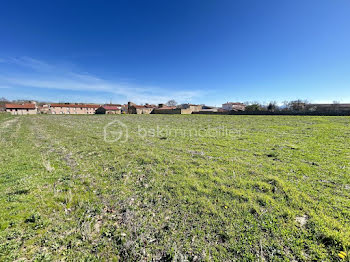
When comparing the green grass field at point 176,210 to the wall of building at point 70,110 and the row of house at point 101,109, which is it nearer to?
the row of house at point 101,109

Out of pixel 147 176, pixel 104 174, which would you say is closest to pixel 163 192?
pixel 147 176

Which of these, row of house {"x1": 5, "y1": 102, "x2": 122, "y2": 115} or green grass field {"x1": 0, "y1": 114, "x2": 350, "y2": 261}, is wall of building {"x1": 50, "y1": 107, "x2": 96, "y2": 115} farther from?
green grass field {"x1": 0, "y1": 114, "x2": 350, "y2": 261}

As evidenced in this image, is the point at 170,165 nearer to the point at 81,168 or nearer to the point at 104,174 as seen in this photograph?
the point at 104,174

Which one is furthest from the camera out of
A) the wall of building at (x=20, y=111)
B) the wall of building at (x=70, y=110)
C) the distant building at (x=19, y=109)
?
the wall of building at (x=70, y=110)

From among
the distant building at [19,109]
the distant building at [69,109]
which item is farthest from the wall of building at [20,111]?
the distant building at [69,109]

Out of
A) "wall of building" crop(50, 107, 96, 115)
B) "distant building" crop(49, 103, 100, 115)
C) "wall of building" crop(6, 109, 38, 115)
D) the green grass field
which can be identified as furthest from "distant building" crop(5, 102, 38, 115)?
the green grass field

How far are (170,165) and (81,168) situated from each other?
3572mm

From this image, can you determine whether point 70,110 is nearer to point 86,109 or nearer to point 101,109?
point 86,109

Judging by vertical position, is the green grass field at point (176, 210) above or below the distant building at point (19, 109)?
below

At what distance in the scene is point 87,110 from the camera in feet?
287

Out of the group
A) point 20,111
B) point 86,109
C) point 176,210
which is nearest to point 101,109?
point 86,109

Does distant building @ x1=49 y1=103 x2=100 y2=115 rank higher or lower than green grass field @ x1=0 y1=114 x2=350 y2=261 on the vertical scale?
higher

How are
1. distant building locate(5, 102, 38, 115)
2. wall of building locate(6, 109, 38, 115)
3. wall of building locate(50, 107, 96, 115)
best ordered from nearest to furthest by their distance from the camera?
distant building locate(5, 102, 38, 115) < wall of building locate(6, 109, 38, 115) < wall of building locate(50, 107, 96, 115)

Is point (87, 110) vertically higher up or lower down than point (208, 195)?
higher up
